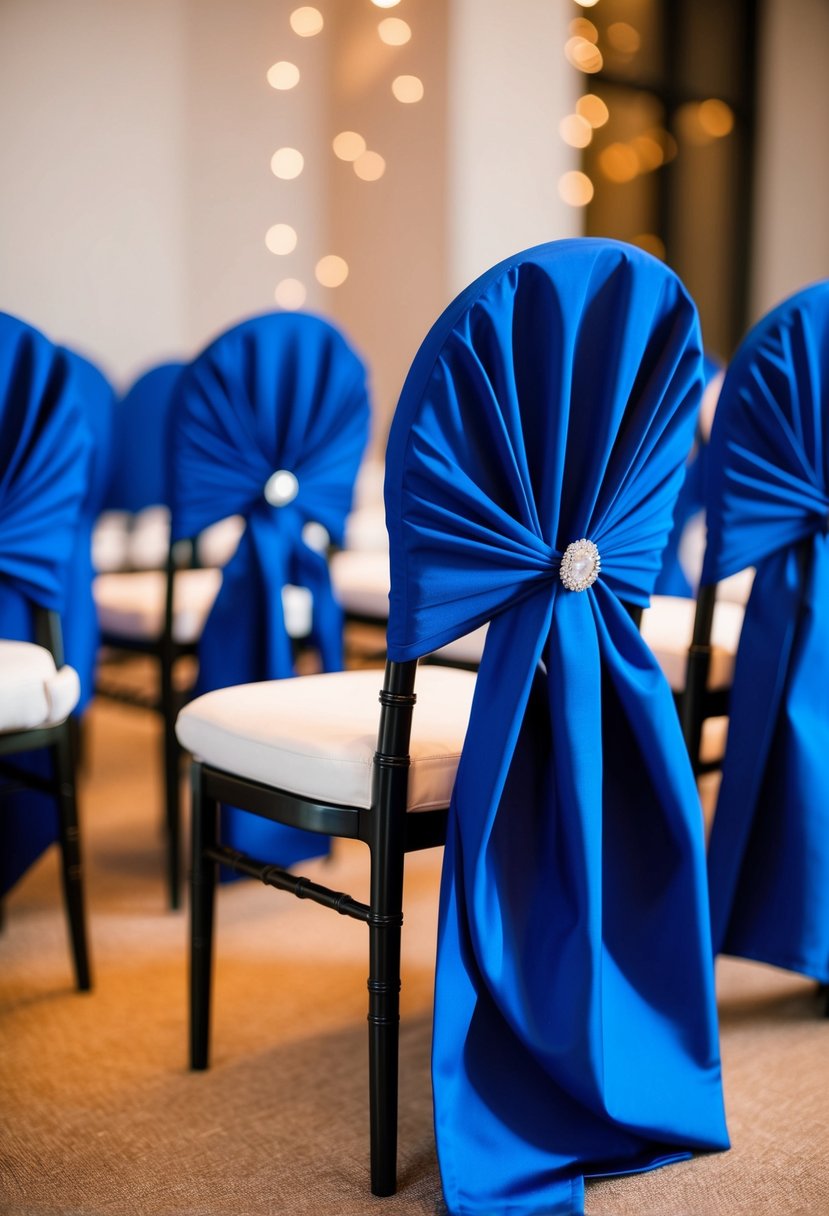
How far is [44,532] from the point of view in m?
1.76

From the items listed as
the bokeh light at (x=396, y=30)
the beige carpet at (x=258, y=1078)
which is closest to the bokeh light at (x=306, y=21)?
the bokeh light at (x=396, y=30)

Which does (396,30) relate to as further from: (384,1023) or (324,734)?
(384,1023)

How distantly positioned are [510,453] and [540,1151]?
726 mm

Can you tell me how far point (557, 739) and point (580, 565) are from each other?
0.60ft

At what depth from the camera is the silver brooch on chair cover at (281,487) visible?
2.04 m

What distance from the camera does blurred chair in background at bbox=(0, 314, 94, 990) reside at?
1696 millimetres

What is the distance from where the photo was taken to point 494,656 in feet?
4.18

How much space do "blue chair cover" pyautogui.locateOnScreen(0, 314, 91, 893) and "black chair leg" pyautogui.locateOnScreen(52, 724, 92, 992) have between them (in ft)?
0.32

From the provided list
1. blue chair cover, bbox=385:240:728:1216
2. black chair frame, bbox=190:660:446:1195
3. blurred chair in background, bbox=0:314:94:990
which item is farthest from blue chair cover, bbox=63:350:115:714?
blue chair cover, bbox=385:240:728:1216

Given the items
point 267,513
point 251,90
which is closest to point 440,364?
point 267,513

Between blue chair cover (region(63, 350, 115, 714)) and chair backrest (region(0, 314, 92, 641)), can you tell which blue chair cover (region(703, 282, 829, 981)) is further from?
blue chair cover (region(63, 350, 115, 714))

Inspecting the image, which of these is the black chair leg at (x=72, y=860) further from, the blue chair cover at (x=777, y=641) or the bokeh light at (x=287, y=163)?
the bokeh light at (x=287, y=163)

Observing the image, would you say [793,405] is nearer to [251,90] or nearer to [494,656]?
[494,656]

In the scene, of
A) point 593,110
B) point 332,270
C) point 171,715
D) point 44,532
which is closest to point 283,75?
point 332,270
